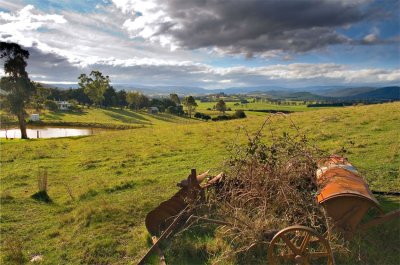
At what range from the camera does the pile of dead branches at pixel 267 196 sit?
22.1 feet

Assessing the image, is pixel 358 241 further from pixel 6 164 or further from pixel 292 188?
pixel 6 164

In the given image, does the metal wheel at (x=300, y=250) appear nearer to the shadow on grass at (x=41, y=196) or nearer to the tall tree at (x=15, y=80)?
the shadow on grass at (x=41, y=196)

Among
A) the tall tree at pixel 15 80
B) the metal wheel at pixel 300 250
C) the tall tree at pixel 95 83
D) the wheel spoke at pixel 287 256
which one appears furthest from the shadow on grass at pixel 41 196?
the tall tree at pixel 95 83

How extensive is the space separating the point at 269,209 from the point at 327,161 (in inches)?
102

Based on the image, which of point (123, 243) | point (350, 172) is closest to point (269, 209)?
point (350, 172)

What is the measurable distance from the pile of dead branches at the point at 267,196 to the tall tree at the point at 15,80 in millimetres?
44931

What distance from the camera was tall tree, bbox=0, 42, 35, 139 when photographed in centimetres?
4428

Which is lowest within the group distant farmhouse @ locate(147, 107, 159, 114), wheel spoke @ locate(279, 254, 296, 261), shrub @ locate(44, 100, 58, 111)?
distant farmhouse @ locate(147, 107, 159, 114)

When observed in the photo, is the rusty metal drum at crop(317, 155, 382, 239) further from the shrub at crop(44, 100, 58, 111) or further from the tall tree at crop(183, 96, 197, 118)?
the shrub at crop(44, 100, 58, 111)

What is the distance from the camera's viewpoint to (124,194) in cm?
1262

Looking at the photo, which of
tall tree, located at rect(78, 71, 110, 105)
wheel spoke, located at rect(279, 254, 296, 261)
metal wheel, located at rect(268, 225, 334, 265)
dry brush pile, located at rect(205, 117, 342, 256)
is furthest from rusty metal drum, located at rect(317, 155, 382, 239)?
tall tree, located at rect(78, 71, 110, 105)

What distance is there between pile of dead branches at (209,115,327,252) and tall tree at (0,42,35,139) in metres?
44.9

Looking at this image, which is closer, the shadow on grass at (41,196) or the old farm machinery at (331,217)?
the old farm machinery at (331,217)

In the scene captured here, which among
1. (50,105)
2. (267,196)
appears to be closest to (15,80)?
(267,196)
